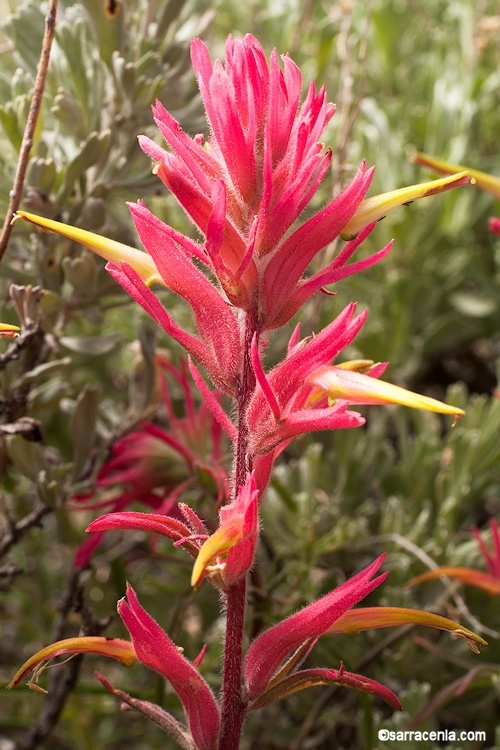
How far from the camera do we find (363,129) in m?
1.98

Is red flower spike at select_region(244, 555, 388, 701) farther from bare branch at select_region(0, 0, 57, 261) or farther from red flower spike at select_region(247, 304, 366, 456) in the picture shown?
bare branch at select_region(0, 0, 57, 261)

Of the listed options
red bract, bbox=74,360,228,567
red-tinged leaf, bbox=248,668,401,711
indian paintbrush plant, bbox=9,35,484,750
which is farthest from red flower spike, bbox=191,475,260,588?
red bract, bbox=74,360,228,567

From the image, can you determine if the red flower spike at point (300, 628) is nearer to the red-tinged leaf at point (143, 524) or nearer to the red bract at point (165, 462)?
the red-tinged leaf at point (143, 524)

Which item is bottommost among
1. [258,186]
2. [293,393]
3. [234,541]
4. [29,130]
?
[234,541]

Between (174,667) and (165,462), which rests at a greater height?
(165,462)

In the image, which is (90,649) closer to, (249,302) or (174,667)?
(174,667)

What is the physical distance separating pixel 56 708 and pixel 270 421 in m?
0.70

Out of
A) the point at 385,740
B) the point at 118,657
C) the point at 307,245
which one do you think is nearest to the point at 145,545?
the point at 385,740

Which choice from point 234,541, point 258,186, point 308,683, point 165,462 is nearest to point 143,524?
point 234,541

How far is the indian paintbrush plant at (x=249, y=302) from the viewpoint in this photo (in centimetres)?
69

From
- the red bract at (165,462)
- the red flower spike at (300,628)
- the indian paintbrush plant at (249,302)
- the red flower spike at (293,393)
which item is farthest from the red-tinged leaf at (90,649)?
the red bract at (165,462)

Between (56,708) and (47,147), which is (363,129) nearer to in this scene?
(47,147)

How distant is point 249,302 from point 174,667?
322 millimetres

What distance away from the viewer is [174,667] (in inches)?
28.3
